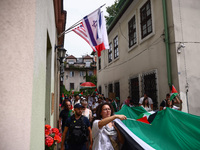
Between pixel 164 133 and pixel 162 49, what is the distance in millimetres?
5169

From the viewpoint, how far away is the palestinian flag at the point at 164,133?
2818 millimetres

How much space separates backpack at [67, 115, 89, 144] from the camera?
12.3ft

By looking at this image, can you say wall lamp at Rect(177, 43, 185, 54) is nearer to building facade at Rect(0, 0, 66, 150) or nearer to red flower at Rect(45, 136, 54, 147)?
red flower at Rect(45, 136, 54, 147)

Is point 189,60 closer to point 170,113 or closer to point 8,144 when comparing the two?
point 170,113

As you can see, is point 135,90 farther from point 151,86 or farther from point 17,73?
point 17,73

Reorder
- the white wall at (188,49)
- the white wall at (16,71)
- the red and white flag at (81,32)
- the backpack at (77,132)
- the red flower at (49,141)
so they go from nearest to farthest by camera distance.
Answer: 1. the white wall at (16,71)
2. the red flower at (49,141)
3. the backpack at (77,132)
4. the white wall at (188,49)
5. the red and white flag at (81,32)

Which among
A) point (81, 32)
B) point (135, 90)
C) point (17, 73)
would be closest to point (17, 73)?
point (17, 73)

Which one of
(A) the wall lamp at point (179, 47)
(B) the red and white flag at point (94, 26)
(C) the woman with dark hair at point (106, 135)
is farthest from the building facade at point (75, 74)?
(C) the woman with dark hair at point (106, 135)

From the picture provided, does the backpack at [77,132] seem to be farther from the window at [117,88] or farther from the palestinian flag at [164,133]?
the window at [117,88]

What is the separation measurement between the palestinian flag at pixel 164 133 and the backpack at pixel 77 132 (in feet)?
3.29

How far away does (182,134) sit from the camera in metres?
3.43

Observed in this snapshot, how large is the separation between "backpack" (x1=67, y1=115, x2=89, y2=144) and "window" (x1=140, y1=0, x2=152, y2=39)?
22.6 ft

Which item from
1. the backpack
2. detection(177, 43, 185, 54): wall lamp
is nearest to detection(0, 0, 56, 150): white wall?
the backpack

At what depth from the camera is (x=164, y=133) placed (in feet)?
11.4
